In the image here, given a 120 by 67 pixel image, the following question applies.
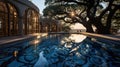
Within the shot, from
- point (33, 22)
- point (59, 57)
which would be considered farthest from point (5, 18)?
point (59, 57)

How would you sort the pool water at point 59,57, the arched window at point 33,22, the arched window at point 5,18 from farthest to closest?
the arched window at point 33,22 < the arched window at point 5,18 < the pool water at point 59,57

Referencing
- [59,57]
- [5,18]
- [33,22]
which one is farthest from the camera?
[33,22]

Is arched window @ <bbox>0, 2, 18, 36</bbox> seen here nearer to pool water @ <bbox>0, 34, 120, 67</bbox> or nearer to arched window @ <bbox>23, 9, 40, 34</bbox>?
arched window @ <bbox>23, 9, 40, 34</bbox>

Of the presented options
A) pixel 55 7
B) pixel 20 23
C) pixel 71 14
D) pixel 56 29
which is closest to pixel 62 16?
pixel 71 14

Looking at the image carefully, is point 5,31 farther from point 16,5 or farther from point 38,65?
point 38,65

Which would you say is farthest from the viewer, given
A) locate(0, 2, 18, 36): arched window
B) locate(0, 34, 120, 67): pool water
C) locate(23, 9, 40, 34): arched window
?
locate(23, 9, 40, 34): arched window

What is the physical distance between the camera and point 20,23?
62.6 ft

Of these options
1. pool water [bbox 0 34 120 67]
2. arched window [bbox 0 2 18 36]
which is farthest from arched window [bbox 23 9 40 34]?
pool water [bbox 0 34 120 67]

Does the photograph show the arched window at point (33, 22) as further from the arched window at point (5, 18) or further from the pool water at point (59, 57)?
the pool water at point (59, 57)

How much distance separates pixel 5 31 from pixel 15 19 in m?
3.15

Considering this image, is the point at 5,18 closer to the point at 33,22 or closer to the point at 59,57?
the point at 33,22

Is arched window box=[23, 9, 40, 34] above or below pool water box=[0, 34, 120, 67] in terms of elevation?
above

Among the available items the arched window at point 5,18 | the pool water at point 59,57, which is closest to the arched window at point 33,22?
Answer: the arched window at point 5,18

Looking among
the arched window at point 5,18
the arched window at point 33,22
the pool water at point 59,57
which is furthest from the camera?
the arched window at point 33,22
